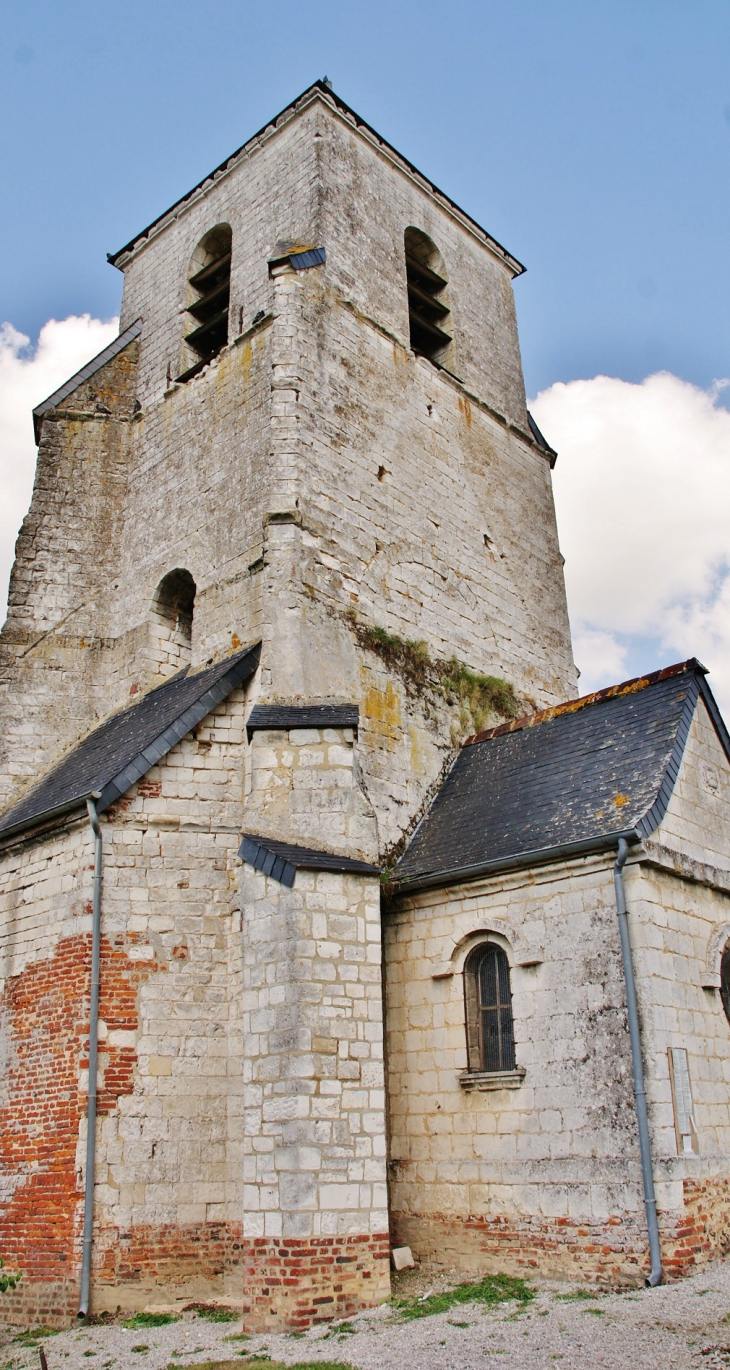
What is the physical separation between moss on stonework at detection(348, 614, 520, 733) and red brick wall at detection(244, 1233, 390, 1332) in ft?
17.7

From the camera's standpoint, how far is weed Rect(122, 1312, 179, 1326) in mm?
7486

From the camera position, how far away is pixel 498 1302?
7.20 m

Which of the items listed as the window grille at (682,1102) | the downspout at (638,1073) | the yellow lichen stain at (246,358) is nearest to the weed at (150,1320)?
the downspout at (638,1073)

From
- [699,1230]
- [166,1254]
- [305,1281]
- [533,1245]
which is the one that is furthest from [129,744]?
[699,1230]

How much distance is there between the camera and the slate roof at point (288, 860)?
800cm

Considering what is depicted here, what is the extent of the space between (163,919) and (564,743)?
3.93m

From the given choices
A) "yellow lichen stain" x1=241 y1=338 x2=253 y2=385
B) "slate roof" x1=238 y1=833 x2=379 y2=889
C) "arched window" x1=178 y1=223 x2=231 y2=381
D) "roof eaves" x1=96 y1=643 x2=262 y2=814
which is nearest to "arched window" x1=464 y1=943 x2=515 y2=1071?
"slate roof" x1=238 y1=833 x2=379 y2=889

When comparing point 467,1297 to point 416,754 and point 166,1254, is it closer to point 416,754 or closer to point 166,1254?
point 166,1254

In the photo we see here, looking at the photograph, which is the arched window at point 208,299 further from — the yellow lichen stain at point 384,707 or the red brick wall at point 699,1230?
the red brick wall at point 699,1230

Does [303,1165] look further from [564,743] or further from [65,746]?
[65,746]

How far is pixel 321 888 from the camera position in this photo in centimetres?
809

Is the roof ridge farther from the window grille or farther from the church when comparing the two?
the window grille

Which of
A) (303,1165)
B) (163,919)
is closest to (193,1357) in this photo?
(303,1165)

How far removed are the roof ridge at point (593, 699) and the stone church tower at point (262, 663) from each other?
1.66ft
